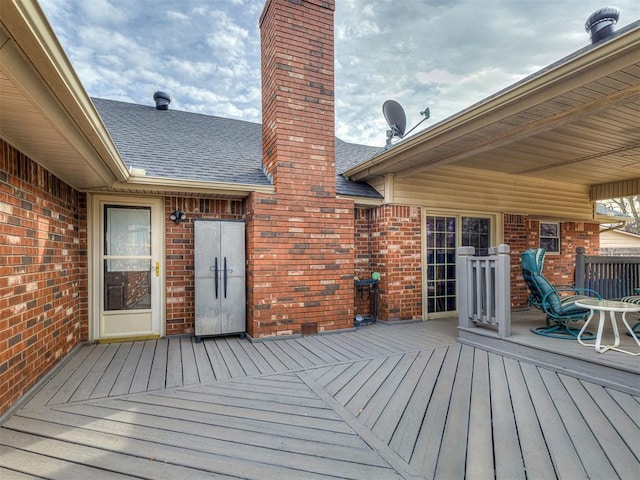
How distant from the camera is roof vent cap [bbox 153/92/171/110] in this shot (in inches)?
A: 289

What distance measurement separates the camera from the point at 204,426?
225cm

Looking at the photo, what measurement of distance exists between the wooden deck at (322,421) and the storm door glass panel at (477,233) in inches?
114

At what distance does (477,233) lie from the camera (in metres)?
6.28

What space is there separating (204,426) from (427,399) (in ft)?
5.49

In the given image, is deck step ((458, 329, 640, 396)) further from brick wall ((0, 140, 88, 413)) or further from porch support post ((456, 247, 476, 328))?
brick wall ((0, 140, 88, 413))

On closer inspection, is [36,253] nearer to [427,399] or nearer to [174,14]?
[427,399]

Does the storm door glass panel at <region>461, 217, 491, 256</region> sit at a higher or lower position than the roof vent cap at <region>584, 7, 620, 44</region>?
lower

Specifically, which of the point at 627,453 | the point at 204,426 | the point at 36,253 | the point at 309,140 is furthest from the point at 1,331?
the point at 627,453

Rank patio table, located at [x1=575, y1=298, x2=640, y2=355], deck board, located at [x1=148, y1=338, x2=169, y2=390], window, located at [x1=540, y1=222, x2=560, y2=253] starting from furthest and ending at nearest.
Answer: window, located at [x1=540, y1=222, x2=560, y2=253] → patio table, located at [x1=575, y1=298, x2=640, y2=355] → deck board, located at [x1=148, y1=338, x2=169, y2=390]

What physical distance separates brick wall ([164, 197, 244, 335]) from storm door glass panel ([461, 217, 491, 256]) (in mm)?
4530

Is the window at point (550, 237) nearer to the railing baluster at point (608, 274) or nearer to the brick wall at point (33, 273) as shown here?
the railing baluster at point (608, 274)

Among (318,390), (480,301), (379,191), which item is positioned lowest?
(318,390)

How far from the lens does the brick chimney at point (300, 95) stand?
459cm

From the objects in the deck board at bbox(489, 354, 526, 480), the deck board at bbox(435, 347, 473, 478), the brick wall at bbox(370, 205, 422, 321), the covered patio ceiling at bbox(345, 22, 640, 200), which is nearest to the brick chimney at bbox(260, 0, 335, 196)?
the covered patio ceiling at bbox(345, 22, 640, 200)
